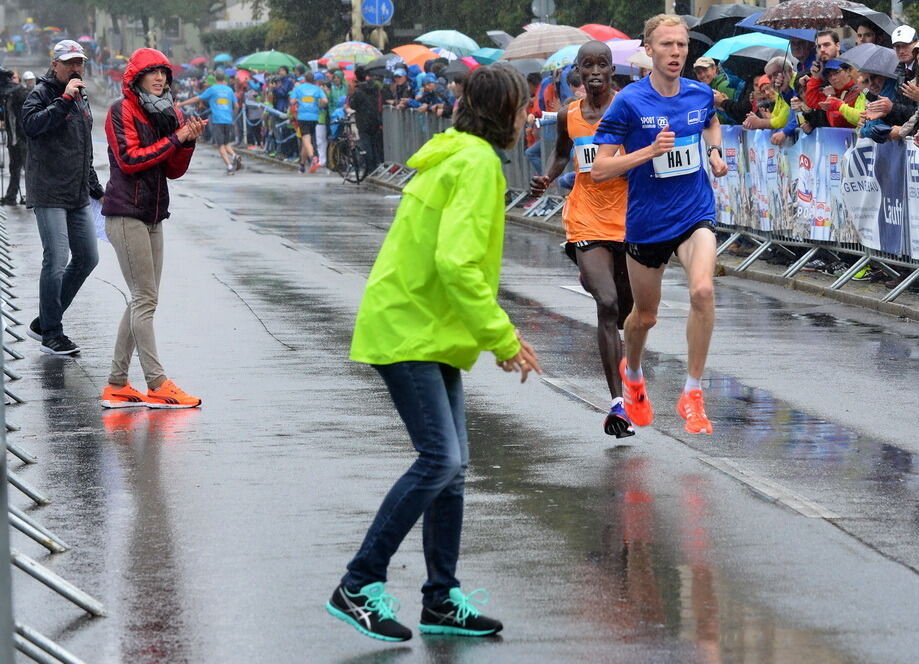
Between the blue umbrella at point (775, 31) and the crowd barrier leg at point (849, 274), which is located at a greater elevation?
the blue umbrella at point (775, 31)

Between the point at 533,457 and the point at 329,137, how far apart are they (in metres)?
31.0

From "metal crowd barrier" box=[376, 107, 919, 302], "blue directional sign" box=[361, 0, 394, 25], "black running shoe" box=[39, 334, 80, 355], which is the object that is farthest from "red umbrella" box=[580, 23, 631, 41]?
"black running shoe" box=[39, 334, 80, 355]

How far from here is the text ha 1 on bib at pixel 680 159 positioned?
868 centimetres

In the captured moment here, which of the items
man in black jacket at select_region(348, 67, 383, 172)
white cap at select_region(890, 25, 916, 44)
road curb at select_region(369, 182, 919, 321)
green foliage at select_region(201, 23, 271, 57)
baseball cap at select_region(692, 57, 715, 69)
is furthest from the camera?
green foliage at select_region(201, 23, 271, 57)

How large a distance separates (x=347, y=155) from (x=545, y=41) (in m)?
9.40

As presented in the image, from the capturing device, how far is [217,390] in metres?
10.6

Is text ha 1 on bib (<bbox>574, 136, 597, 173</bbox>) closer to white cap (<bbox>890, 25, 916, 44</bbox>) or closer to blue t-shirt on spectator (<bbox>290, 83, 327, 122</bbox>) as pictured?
white cap (<bbox>890, 25, 916, 44</bbox>)

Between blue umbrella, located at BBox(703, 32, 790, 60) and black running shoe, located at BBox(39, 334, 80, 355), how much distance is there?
870cm

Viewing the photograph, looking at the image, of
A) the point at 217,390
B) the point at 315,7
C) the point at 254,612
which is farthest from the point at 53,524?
the point at 315,7

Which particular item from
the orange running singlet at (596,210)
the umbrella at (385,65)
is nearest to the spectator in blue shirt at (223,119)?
the umbrella at (385,65)

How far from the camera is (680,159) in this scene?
873 centimetres

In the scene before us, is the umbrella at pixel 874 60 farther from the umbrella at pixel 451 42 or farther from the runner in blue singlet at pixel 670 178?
the umbrella at pixel 451 42

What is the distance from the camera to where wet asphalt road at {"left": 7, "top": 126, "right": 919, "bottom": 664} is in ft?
18.4

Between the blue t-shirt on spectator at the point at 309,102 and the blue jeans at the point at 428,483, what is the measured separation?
33.0 metres
